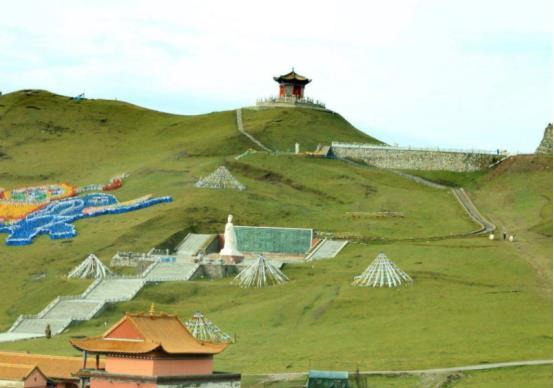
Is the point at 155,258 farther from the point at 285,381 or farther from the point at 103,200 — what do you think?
the point at 285,381

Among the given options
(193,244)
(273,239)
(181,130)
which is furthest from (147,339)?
(181,130)

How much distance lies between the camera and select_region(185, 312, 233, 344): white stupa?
318ft

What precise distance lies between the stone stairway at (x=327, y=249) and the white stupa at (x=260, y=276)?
28.0 feet

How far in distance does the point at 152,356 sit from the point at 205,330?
30.8 m

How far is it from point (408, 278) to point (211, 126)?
78334mm

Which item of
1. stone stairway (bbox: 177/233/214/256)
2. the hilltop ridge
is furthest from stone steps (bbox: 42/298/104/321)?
the hilltop ridge

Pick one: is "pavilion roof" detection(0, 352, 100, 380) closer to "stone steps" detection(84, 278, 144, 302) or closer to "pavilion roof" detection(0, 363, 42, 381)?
"pavilion roof" detection(0, 363, 42, 381)

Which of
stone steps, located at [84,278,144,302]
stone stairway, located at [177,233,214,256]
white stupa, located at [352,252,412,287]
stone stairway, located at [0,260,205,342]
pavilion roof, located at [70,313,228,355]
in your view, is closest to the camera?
pavilion roof, located at [70,313,228,355]

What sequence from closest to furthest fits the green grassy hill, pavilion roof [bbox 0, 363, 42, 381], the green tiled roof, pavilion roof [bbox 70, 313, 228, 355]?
pavilion roof [bbox 70, 313, 228, 355] → pavilion roof [bbox 0, 363, 42, 381] → the green grassy hill → the green tiled roof

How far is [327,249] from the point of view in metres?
130

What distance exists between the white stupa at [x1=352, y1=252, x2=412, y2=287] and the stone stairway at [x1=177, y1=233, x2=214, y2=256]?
2003cm

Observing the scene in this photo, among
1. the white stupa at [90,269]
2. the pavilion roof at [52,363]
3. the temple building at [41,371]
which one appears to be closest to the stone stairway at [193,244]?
the white stupa at [90,269]

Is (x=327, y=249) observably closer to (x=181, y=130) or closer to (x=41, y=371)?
(x=41, y=371)

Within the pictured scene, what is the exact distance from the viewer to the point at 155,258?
12544 cm
